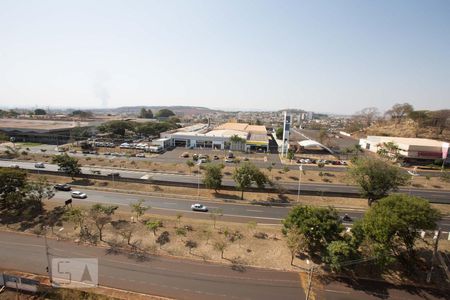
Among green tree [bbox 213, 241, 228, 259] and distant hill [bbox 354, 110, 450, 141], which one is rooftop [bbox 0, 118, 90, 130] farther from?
distant hill [bbox 354, 110, 450, 141]

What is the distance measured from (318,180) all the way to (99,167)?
5449 cm

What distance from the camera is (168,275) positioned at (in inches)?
990

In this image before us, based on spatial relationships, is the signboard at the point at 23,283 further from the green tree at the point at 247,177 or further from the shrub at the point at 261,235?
the green tree at the point at 247,177

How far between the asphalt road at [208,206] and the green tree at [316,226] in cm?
858

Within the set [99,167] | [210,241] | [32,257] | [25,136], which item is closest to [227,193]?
[210,241]

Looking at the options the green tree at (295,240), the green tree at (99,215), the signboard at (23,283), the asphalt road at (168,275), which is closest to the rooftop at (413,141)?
the green tree at (295,240)

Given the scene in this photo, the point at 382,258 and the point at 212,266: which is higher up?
the point at 382,258

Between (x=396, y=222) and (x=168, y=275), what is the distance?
78.3ft

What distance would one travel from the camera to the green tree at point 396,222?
24.7 meters

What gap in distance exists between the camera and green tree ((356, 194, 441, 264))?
24.7 meters

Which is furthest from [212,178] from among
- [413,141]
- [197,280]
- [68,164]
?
[413,141]

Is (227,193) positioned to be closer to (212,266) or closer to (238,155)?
(212,266)

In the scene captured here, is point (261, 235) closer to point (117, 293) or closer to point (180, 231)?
point (180, 231)

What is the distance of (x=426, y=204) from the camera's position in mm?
25594
